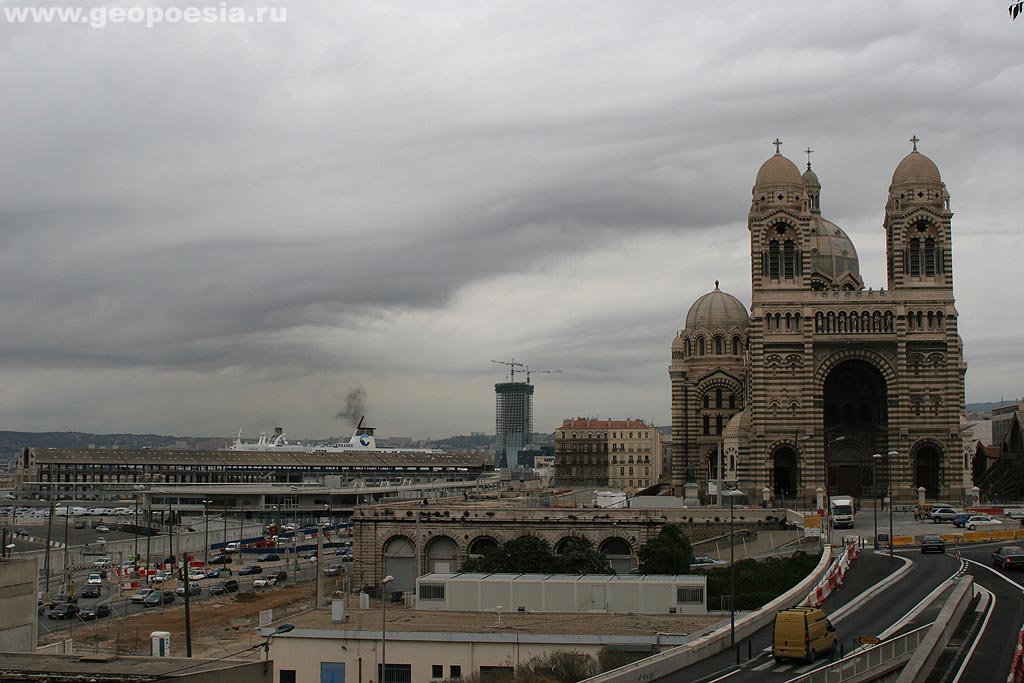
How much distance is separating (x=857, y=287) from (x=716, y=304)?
14.1 meters

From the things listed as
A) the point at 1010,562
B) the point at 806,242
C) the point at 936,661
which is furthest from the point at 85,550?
the point at 936,661

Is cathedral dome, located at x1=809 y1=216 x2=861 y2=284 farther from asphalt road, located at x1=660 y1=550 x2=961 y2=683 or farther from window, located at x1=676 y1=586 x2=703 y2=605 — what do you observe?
window, located at x1=676 y1=586 x2=703 y2=605

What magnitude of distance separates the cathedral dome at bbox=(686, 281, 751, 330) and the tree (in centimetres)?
4585

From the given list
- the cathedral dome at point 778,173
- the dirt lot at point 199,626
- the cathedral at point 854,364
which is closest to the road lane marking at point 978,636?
the dirt lot at point 199,626

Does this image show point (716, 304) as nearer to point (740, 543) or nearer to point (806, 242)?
point (806, 242)

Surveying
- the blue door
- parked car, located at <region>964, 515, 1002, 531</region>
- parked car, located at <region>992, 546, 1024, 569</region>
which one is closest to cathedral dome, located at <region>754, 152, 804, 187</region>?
parked car, located at <region>964, 515, 1002, 531</region>

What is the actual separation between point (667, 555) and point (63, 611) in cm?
3859

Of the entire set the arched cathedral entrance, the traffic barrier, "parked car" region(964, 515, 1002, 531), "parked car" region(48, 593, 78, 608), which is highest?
the arched cathedral entrance

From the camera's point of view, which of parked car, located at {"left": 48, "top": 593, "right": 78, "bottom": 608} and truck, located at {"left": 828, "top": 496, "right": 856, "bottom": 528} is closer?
truck, located at {"left": 828, "top": 496, "right": 856, "bottom": 528}

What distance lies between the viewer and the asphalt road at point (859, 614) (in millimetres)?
32844

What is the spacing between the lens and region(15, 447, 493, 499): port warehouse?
17601 cm

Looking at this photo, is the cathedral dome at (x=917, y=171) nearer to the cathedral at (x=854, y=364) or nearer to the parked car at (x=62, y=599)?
the cathedral at (x=854, y=364)

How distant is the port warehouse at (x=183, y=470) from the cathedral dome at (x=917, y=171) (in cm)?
10488

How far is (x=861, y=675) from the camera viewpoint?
1120 inches
